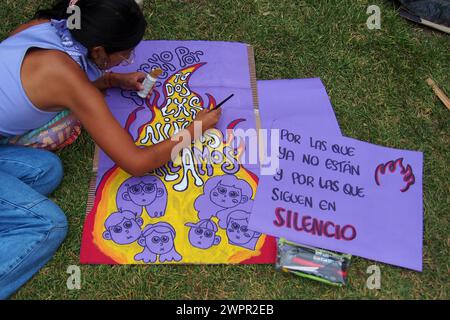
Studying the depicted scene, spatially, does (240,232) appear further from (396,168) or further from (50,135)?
(50,135)

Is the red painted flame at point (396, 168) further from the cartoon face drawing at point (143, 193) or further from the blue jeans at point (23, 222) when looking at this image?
the blue jeans at point (23, 222)

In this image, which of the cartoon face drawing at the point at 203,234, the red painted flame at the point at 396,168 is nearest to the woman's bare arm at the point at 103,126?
the cartoon face drawing at the point at 203,234

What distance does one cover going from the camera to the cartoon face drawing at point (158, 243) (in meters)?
1.48

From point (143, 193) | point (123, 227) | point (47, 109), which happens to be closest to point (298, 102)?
point (143, 193)

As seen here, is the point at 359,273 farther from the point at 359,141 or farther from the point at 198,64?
the point at 198,64

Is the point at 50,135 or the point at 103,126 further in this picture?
the point at 50,135

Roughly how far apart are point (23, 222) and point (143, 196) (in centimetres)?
37

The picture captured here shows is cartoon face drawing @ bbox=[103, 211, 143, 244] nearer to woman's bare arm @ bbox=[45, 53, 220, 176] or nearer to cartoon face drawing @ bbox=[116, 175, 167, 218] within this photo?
cartoon face drawing @ bbox=[116, 175, 167, 218]

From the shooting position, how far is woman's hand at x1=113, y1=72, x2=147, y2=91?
68.1 inches

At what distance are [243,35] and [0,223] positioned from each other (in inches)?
45.3

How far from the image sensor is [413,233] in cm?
152

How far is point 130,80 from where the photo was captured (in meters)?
1.73

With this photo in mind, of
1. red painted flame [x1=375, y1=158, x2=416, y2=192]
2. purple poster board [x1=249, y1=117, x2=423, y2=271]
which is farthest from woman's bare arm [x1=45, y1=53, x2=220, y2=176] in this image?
red painted flame [x1=375, y1=158, x2=416, y2=192]
